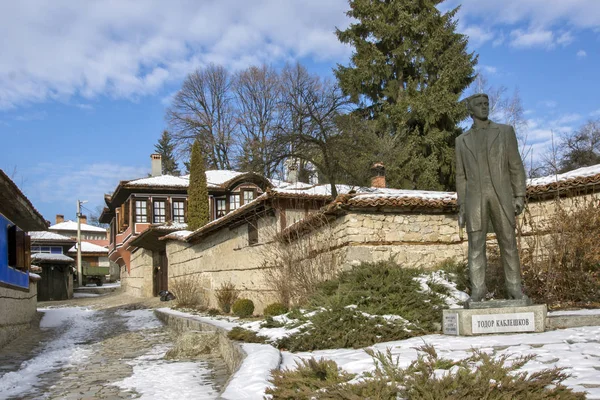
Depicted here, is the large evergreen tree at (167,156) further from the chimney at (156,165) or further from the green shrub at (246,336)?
the green shrub at (246,336)

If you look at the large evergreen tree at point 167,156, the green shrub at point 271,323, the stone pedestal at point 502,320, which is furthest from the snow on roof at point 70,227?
the stone pedestal at point 502,320

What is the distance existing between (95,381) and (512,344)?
18.5 feet

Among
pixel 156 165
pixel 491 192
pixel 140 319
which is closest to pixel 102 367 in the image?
pixel 491 192

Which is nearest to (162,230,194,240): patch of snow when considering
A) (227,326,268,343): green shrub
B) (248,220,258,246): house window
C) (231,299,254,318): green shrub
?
(248,220,258,246): house window

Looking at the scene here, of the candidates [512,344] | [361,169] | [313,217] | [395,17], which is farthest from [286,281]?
[395,17]

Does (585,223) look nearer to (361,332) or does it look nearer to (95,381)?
(361,332)

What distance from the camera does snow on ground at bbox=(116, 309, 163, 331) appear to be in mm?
16487

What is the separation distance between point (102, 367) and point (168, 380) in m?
2.18

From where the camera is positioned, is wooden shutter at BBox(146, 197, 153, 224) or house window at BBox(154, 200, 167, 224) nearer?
wooden shutter at BBox(146, 197, 153, 224)

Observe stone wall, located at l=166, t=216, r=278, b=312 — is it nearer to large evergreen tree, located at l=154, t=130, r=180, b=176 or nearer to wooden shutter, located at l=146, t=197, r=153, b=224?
wooden shutter, located at l=146, t=197, r=153, b=224

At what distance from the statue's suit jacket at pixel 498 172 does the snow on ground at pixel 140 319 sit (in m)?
11.7

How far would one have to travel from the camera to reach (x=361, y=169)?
24.9 meters

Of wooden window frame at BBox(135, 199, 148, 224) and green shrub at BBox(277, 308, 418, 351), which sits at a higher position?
wooden window frame at BBox(135, 199, 148, 224)

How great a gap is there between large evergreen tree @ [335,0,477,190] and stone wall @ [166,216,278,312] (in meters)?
9.66
